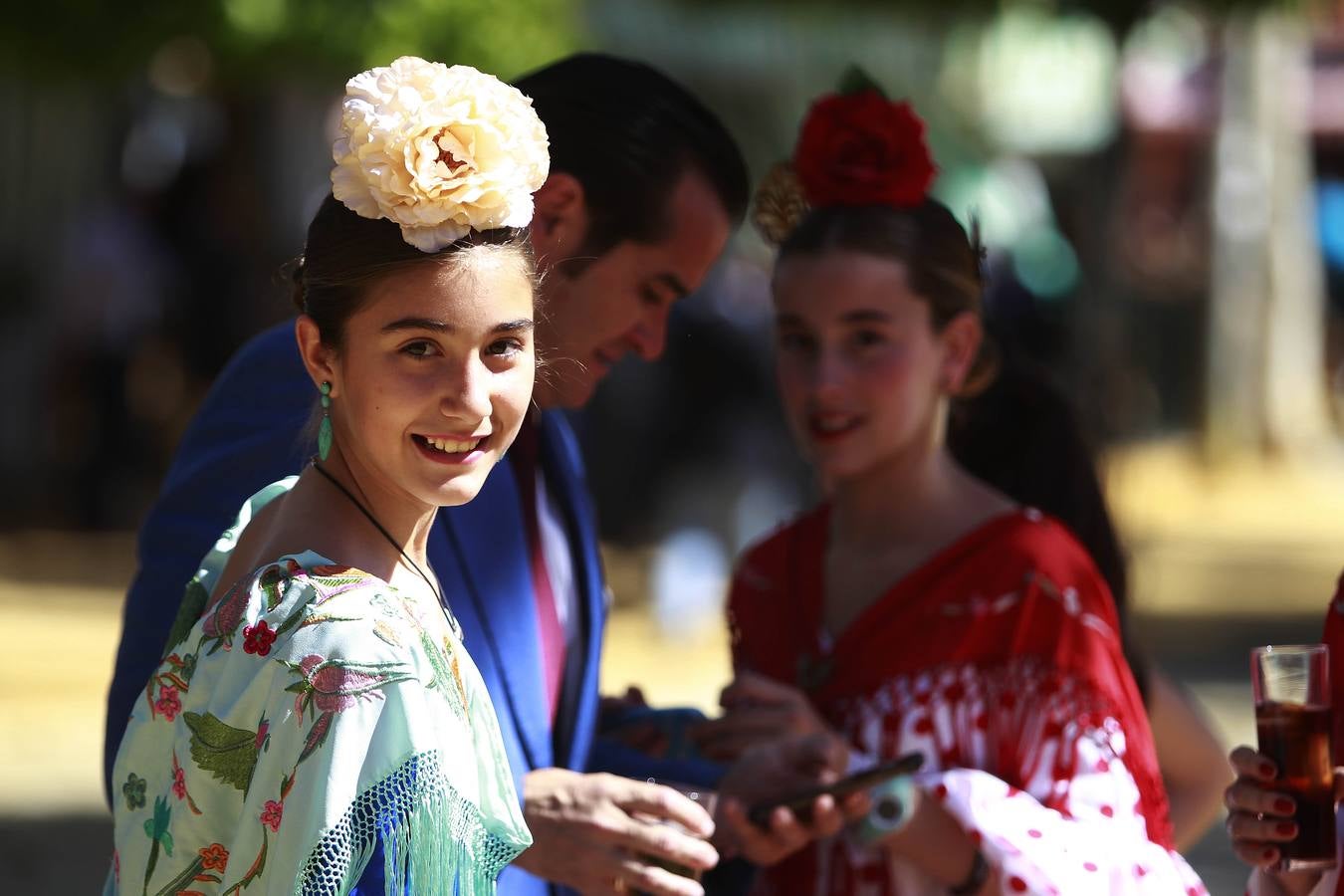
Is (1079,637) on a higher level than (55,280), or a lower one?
lower

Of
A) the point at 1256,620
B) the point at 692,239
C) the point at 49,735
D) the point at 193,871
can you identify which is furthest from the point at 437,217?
the point at 1256,620

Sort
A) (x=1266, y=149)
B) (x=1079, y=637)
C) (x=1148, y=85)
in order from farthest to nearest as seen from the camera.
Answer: (x=1148, y=85), (x=1266, y=149), (x=1079, y=637)

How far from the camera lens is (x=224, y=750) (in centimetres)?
215

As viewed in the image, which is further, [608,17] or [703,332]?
[608,17]

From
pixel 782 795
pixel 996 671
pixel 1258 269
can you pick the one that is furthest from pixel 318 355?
pixel 1258 269

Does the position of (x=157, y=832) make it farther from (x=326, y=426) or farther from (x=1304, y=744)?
(x=1304, y=744)

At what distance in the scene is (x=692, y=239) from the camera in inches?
130

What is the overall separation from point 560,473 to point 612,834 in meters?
0.79

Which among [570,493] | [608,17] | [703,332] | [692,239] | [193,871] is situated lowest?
[193,871]

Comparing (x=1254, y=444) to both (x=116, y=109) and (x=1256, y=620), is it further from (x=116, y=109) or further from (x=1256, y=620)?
(x=116, y=109)

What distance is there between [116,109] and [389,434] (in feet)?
46.4

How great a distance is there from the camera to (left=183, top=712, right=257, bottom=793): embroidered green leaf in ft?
7.00

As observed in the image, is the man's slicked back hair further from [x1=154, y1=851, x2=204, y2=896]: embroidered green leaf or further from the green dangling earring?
[x1=154, y1=851, x2=204, y2=896]: embroidered green leaf

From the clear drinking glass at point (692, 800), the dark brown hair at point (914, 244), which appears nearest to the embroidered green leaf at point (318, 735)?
the clear drinking glass at point (692, 800)
